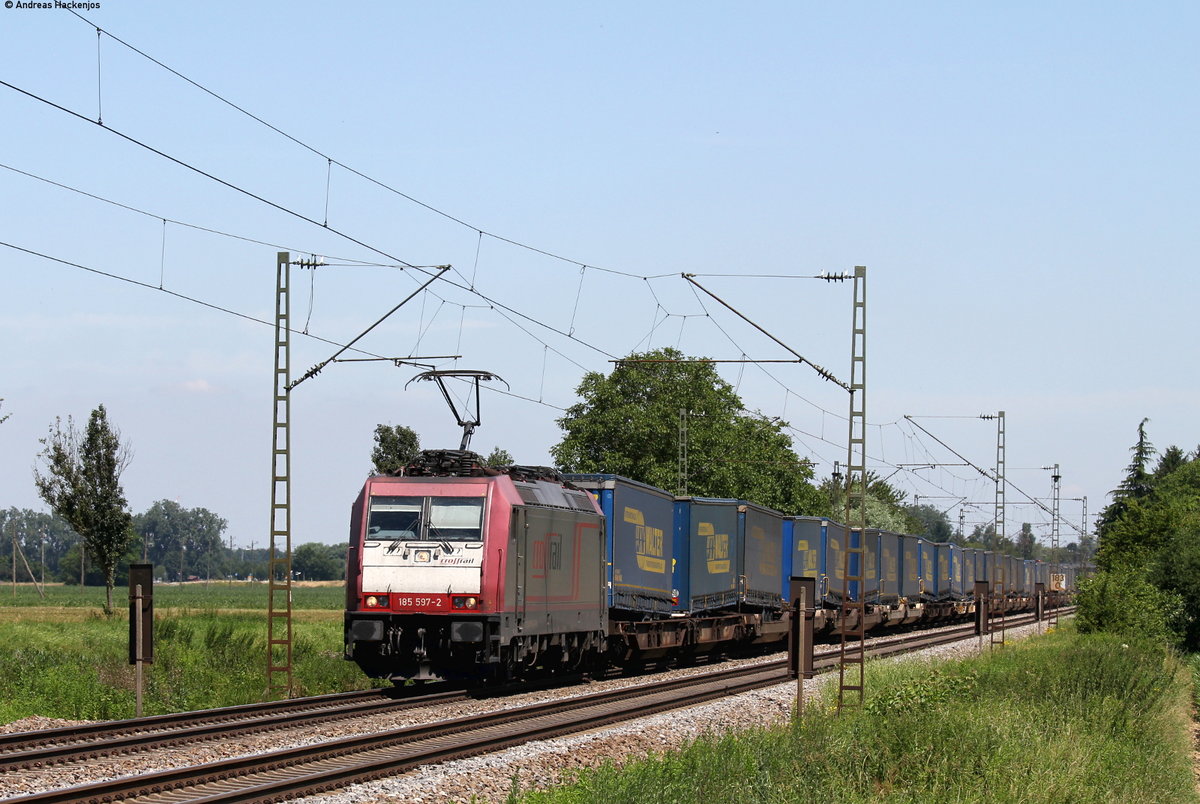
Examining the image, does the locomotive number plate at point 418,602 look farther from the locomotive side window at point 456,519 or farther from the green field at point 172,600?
the green field at point 172,600

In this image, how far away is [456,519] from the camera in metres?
21.5

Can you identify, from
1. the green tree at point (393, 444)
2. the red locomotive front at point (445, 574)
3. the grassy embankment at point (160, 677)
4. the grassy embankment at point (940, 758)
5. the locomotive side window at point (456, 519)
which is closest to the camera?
the grassy embankment at point (940, 758)

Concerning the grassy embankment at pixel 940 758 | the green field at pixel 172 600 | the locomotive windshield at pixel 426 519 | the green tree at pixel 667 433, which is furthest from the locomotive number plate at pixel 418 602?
the green tree at pixel 667 433

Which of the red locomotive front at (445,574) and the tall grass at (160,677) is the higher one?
the red locomotive front at (445,574)

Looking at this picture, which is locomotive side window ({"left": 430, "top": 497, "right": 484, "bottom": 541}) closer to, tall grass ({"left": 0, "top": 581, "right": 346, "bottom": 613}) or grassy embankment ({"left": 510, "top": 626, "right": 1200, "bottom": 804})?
grassy embankment ({"left": 510, "top": 626, "right": 1200, "bottom": 804})

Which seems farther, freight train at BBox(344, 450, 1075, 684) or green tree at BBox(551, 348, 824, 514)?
green tree at BBox(551, 348, 824, 514)

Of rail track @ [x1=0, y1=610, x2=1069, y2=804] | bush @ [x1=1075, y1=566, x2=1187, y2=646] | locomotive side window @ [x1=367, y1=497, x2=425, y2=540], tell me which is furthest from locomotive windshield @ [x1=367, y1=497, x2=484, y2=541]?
bush @ [x1=1075, y1=566, x2=1187, y2=646]

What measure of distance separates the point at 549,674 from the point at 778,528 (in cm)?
1299

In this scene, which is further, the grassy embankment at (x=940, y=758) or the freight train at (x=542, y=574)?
the freight train at (x=542, y=574)

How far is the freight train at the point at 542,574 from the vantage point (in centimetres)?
2106

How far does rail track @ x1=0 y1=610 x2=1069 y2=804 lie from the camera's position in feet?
41.4

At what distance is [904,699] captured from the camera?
19203 mm

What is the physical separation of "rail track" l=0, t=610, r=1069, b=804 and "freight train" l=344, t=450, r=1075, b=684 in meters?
1.24

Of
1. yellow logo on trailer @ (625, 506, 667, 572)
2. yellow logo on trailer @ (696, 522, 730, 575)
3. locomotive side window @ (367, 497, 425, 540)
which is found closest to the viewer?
locomotive side window @ (367, 497, 425, 540)
